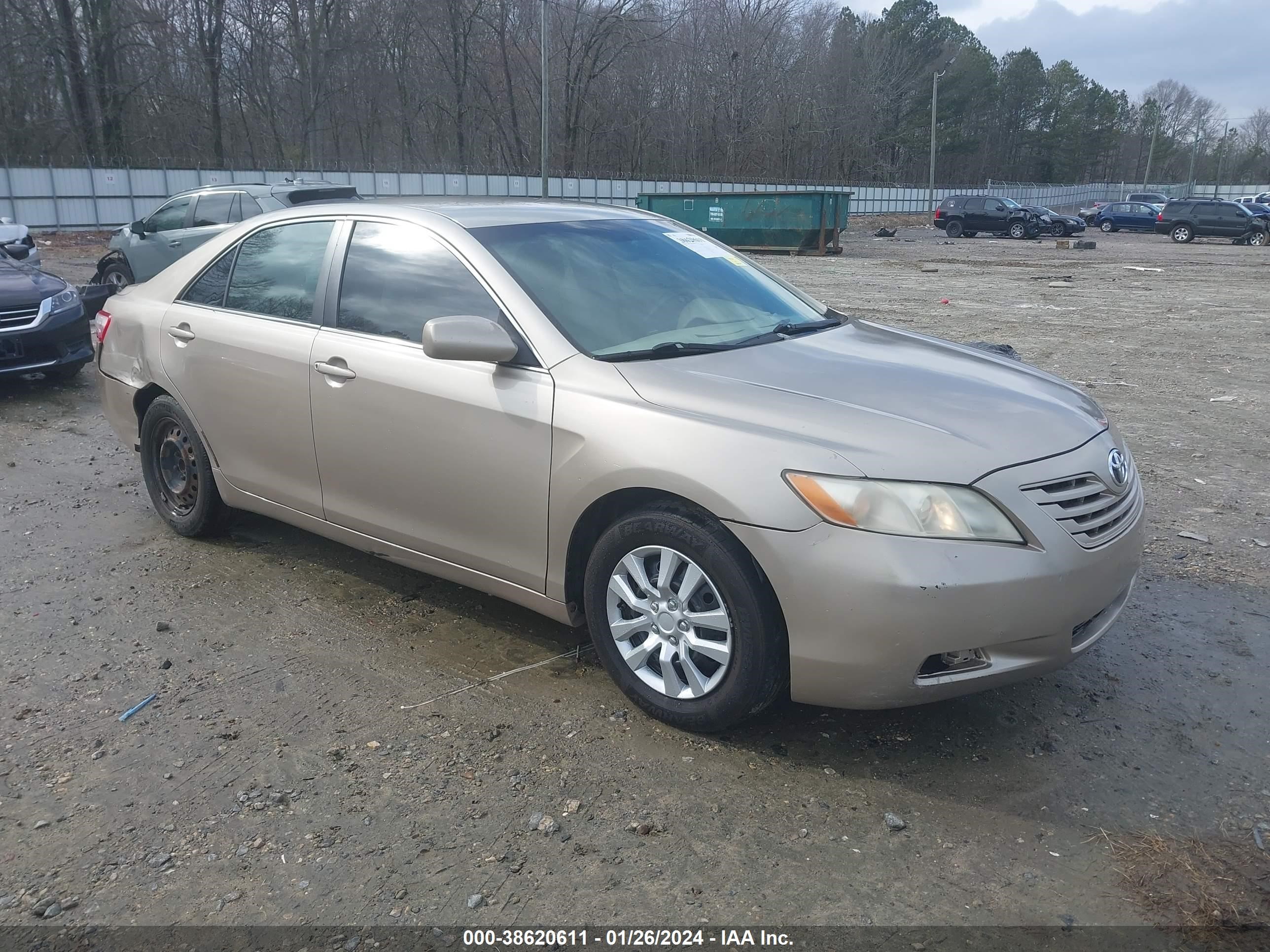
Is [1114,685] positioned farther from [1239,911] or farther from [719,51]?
[719,51]

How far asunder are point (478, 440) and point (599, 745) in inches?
45.6

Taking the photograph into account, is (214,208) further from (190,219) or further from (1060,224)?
(1060,224)

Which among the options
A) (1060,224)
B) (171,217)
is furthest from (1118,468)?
(1060,224)

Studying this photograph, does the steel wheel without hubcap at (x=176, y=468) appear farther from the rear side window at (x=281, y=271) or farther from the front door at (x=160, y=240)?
the front door at (x=160, y=240)

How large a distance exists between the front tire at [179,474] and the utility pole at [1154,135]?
107168 millimetres

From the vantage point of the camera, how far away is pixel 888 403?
3.25m

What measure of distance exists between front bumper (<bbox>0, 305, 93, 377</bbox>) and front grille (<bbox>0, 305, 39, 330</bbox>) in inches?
2.5

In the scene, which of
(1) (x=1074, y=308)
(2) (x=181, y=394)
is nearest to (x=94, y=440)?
(2) (x=181, y=394)

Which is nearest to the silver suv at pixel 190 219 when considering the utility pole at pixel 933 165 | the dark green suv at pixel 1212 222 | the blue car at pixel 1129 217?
the dark green suv at pixel 1212 222

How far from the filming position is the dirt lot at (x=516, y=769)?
2.58 metres

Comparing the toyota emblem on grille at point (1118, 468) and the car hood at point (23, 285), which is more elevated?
the car hood at point (23, 285)

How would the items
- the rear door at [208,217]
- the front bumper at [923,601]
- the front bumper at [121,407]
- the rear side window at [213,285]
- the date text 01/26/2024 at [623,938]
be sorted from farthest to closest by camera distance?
the rear door at [208,217] → the front bumper at [121,407] → the rear side window at [213,285] → the front bumper at [923,601] → the date text 01/26/2024 at [623,938]

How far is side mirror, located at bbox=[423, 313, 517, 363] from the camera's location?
11.3 ft

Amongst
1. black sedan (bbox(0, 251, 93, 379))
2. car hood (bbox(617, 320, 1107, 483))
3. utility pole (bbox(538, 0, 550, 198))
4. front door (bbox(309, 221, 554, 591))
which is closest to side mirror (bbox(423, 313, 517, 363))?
front door (bbox(309, 221, 554, 591))
